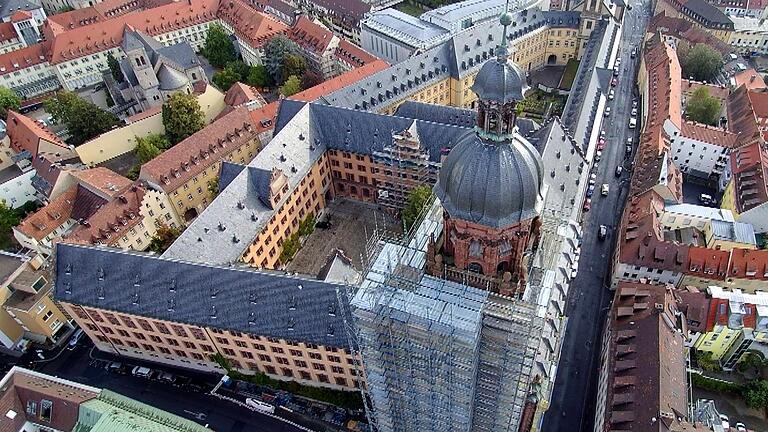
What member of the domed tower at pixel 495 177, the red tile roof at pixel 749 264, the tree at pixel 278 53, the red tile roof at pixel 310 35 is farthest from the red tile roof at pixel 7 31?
the red tile roof at pixel 749 264

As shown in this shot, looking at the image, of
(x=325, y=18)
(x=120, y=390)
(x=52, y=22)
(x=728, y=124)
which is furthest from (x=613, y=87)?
(x=52, y=22)

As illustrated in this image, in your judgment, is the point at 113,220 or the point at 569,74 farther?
the point at 569,74

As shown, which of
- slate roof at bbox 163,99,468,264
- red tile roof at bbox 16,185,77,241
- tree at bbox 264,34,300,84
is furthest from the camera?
tree at bbox 264,34,300,84

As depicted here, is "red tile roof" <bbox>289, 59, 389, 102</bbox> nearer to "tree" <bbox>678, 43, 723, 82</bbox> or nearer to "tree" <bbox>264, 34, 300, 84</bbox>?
"tree" <bbox>264, 34, 300, 84</bbox>

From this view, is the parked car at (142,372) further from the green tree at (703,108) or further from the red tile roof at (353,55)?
the green tree at (703,108)

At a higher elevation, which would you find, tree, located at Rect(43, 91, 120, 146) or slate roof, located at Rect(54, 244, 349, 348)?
tree, located at Rect(43, 91, 120, 146)

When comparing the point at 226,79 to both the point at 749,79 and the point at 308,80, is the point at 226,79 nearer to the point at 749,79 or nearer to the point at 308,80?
the point at 308,80

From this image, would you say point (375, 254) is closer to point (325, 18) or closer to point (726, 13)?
point (325, 18)

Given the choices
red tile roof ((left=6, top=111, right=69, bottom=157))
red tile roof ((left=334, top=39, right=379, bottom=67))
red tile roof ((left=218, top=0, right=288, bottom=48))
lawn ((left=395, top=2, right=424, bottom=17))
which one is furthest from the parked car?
lawn ((left=395, top=2, right=424, bottom=17))

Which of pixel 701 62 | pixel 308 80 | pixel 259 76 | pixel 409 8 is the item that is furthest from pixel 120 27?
pixel 701 62
